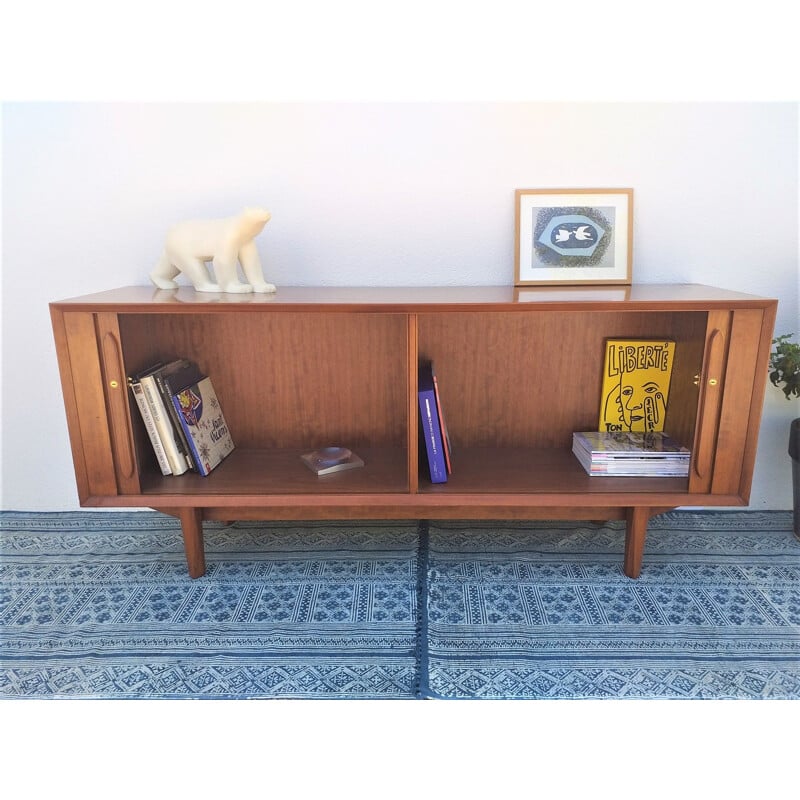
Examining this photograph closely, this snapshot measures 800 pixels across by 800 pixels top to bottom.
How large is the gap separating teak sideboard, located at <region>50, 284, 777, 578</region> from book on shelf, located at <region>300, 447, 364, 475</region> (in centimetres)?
2

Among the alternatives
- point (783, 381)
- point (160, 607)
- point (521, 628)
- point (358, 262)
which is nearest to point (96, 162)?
point (358, 262)

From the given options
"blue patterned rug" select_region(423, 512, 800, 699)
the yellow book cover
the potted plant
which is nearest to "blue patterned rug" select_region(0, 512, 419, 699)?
"blue patterned rug" select_region(423, 512, 800, 699)

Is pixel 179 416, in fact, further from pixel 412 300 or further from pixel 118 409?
pixel 412 300

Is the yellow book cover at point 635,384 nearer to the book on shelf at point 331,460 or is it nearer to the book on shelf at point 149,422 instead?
the book on shelf at point 331,460

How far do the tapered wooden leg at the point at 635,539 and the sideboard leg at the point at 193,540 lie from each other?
1094 millimetres

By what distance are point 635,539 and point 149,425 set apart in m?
1.25

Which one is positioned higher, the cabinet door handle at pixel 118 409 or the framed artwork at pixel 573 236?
the framed artwork at pixel 573 236

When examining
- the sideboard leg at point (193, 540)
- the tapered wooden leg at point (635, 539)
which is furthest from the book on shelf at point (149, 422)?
the tapered wooden leg at point (635, 539)

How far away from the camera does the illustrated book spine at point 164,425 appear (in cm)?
153

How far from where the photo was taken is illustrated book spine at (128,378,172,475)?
1521mm

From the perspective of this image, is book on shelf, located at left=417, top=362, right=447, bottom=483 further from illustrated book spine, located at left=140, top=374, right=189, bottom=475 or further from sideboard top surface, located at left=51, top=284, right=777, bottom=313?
illustrated book spine, located at left=140, top=374, right=189, bottom=475

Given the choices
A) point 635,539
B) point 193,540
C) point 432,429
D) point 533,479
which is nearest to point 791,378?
point 635,539

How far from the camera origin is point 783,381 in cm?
178

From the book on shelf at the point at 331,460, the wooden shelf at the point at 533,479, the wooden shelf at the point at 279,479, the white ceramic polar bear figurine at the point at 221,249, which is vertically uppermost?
the white ceramic polar bear figurine at the point at 221,249
